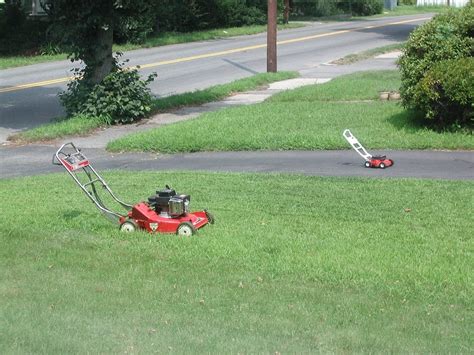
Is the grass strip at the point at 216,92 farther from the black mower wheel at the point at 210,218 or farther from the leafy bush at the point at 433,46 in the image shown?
the black mower wheel at the point at 210,218

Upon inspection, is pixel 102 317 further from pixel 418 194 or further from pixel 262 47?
pixel 262 47

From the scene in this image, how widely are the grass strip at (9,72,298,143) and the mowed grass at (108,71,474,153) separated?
1.53 meters

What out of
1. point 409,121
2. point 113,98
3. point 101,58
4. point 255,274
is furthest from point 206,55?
point 255,274

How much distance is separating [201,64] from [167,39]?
897 cm

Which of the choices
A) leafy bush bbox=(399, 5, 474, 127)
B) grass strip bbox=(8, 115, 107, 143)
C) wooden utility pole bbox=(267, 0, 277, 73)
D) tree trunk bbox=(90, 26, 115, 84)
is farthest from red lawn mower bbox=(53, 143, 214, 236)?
wooden utility pole bbox=(267, 0, 277, 73)

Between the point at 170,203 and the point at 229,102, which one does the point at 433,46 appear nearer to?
the point at 229,102

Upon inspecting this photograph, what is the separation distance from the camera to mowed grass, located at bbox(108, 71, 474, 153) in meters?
14.5

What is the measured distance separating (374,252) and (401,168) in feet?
15.2

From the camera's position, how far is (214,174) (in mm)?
12703

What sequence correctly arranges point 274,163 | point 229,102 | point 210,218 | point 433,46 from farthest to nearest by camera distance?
point 229,102, point 433,46, point 274,163, point 210,218

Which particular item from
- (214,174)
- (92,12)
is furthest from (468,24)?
(92,12)

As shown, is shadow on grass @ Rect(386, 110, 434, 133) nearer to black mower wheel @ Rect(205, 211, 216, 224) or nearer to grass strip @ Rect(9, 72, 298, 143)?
grass strip @ Rect(9, 72, 298, 143)

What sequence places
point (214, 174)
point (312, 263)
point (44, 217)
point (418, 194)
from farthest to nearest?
point (214, 174)
point (418, 194)
point (44, 217)
point (312, 263)

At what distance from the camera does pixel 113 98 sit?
59.6 feet
